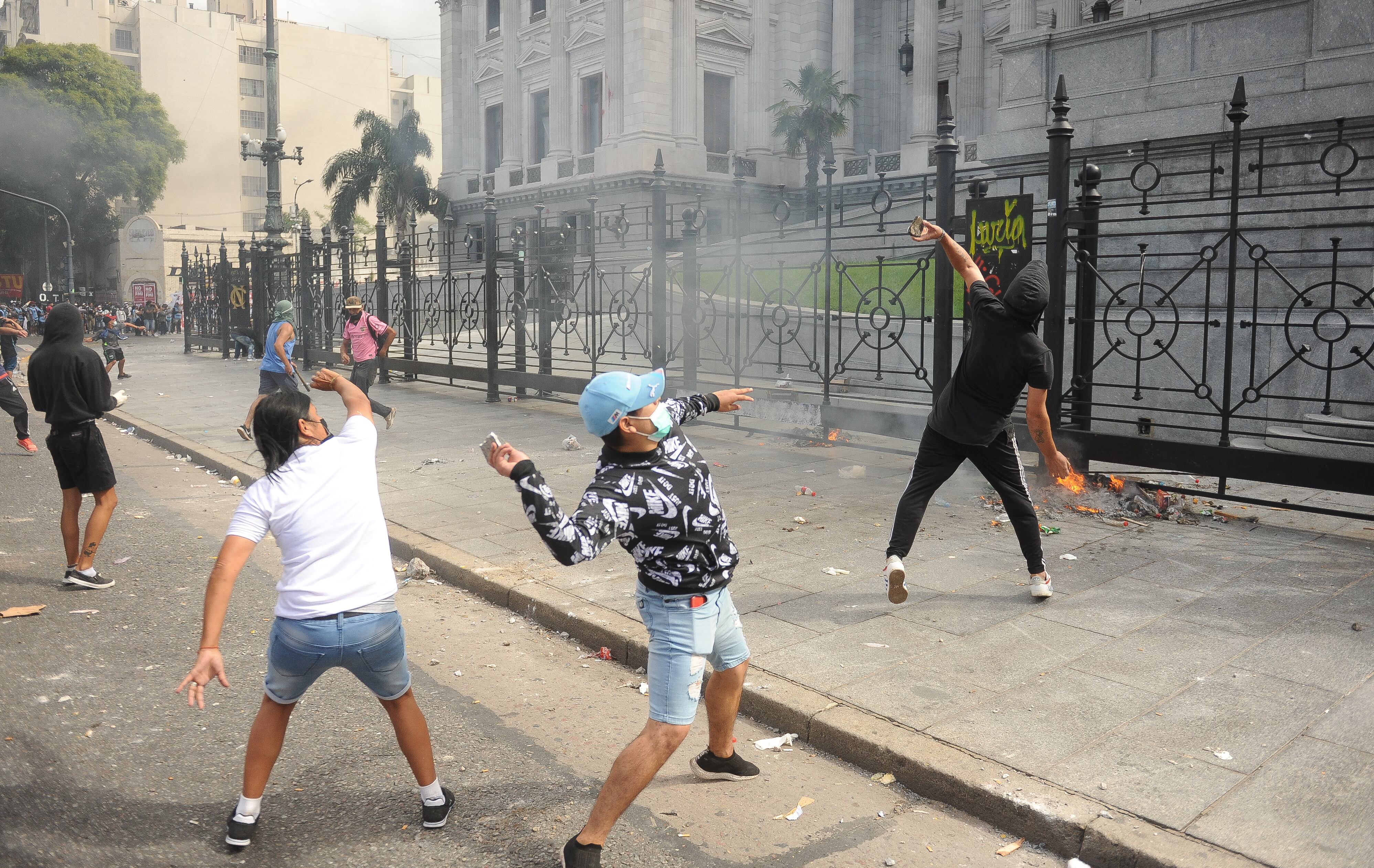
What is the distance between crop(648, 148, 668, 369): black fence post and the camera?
1248 cm

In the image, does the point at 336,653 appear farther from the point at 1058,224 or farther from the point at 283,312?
the point at 283,312

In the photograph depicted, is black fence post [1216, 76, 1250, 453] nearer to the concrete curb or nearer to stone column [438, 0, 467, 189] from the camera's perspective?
the concrete curb

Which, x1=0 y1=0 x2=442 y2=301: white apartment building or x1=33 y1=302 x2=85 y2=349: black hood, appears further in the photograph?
x1=0 y1=0 x2=442 y2=301: white apartment building

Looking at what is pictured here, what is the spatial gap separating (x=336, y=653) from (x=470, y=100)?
5652 cm

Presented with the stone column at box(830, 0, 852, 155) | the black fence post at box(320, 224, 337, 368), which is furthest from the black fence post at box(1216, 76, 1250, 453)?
the stone column at box(830, 0, 852, 155)

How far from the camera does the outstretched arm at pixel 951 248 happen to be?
558 cm

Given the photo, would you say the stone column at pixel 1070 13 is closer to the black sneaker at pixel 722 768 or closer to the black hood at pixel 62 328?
the black hood at pixel 62 328

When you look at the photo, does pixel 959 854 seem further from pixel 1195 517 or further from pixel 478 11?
pixel 478 11

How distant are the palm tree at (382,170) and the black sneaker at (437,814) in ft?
162

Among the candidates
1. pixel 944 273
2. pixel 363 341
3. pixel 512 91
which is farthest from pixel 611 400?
pixel 512 91

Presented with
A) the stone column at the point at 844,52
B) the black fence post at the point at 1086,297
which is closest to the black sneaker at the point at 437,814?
the black fence post at the point at 1086,297

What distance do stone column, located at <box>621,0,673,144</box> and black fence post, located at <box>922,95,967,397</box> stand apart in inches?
1387

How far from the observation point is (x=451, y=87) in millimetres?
56281

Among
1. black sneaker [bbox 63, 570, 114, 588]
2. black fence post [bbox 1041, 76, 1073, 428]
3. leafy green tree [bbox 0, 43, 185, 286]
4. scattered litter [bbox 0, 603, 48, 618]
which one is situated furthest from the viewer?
leafy green tree [bbox 0, 43, 185, 286]
